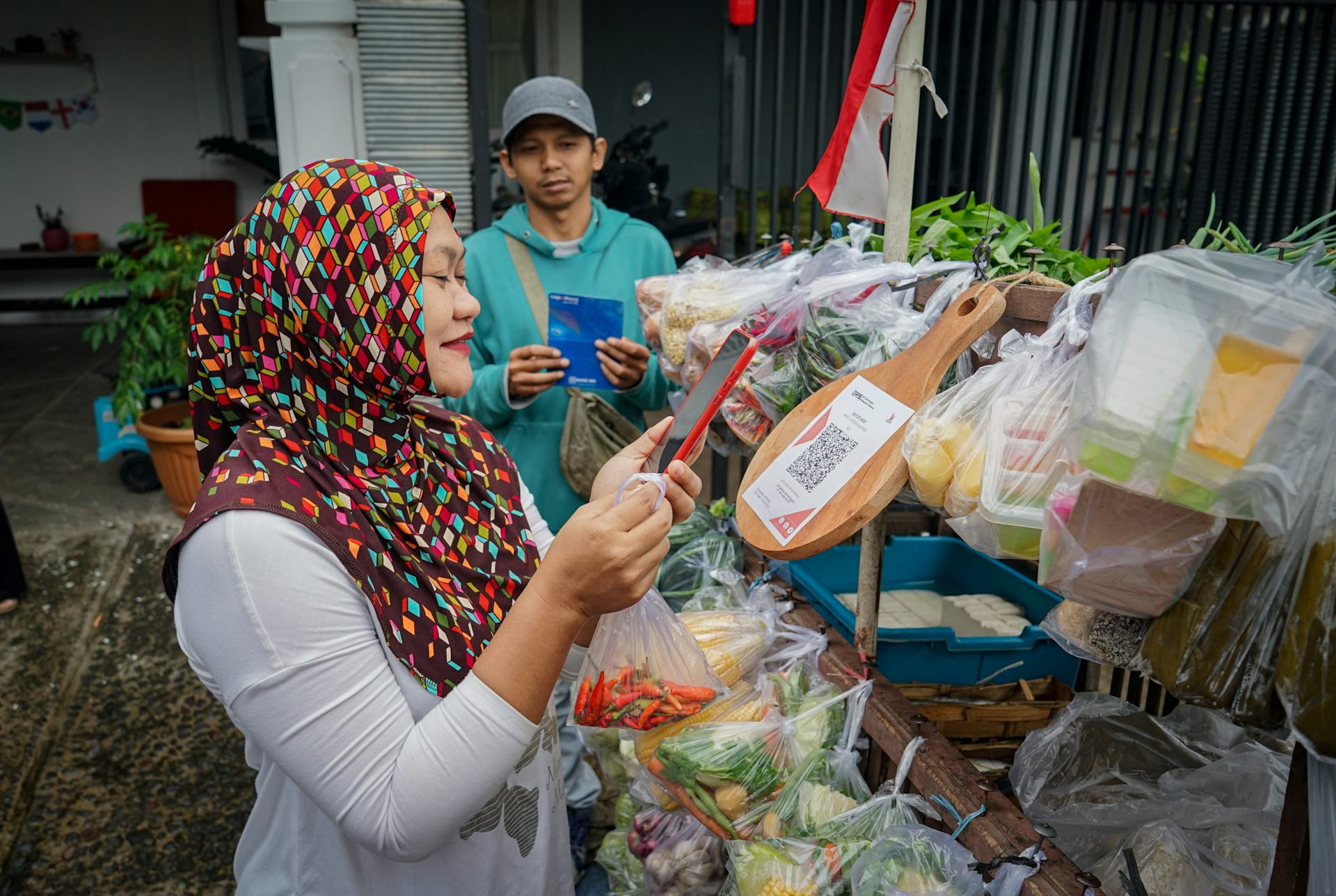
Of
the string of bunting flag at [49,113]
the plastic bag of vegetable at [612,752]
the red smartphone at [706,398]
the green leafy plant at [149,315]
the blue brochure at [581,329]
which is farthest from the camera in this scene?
the string of bunting flag at [49,113]

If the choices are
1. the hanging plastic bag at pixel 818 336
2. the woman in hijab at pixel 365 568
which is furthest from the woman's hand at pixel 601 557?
the hanging plastic bag at pixel 818 336

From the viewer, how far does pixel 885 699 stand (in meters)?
1.45

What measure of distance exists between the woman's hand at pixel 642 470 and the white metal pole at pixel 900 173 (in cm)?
33

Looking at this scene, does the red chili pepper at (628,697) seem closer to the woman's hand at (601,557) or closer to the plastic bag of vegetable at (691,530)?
the woman's hand at (601,557)

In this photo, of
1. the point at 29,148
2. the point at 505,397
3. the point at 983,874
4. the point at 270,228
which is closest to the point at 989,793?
the point at 983,874

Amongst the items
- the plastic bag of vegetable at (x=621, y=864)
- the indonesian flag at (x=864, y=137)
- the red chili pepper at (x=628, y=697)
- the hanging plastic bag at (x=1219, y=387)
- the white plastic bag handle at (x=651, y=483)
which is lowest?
the plastic bag of vegetable at (x=621, y=864)

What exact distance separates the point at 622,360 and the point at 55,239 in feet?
29.9

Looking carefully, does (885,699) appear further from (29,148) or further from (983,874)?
(29,148)

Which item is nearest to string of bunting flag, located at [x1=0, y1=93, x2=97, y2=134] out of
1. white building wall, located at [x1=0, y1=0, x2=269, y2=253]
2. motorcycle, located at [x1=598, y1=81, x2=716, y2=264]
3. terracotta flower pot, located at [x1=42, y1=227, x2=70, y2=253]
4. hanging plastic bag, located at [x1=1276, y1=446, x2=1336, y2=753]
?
white building wall, located at [x1=0, y1=0, x2=269, y2=253]

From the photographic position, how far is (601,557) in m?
1.04

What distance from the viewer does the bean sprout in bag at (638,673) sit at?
1344 millimetres

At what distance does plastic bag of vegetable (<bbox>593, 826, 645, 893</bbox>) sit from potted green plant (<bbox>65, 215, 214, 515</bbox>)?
3244 millimetres

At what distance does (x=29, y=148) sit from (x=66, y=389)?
3.63 metres

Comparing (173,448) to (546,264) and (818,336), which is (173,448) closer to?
(546,264)
